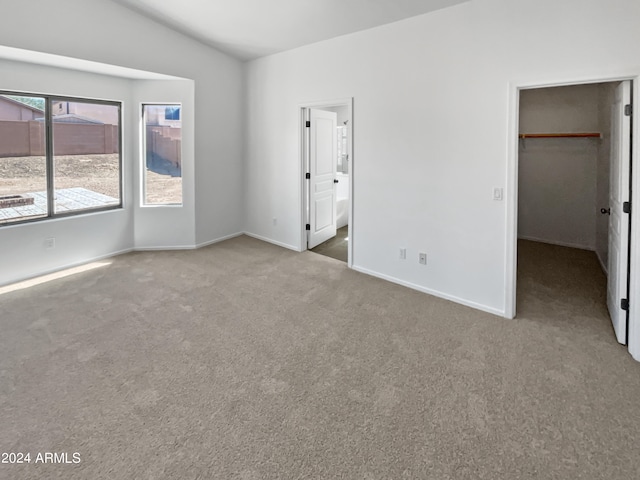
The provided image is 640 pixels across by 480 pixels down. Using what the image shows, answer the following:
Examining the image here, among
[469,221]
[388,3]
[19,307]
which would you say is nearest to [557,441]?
[469,221]

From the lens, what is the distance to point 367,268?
4719 millimetres

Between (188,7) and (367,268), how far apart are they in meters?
3.54

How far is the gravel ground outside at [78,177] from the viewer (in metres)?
4.36

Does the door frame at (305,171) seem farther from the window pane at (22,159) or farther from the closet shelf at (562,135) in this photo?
the window pane at (22,159)

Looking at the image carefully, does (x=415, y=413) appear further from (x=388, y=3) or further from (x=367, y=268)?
(x=388, y=3)

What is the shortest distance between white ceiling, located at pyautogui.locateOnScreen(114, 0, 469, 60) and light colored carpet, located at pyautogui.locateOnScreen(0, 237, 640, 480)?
2.82m

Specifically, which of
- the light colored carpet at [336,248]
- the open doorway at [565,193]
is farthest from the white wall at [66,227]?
the open doorway at [565,193]

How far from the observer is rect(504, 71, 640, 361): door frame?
2.73 meters

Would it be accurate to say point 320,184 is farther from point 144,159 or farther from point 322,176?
point 144,159

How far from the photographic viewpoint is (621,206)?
2.94 metres

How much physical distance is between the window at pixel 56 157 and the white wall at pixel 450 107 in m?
2.83

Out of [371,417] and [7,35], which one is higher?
[7,35]

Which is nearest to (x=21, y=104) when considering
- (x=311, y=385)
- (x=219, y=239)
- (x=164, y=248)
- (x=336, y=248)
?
(x=164, y=248)

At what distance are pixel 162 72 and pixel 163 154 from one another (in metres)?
1.17
